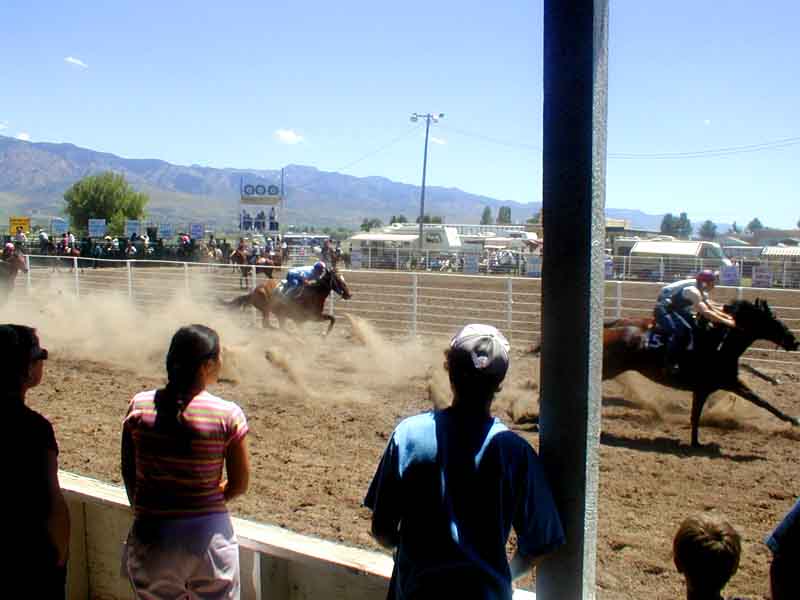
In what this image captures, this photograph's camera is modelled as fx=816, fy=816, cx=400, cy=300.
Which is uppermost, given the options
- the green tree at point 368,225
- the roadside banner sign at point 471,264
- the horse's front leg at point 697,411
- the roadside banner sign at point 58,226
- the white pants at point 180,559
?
the green tree at point 368,225

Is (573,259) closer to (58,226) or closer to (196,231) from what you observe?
(196,231)

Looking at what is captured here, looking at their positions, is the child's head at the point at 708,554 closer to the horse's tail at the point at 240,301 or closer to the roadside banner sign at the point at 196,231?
the horse's tail at the point at 240,301

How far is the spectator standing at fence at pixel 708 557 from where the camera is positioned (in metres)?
2.08

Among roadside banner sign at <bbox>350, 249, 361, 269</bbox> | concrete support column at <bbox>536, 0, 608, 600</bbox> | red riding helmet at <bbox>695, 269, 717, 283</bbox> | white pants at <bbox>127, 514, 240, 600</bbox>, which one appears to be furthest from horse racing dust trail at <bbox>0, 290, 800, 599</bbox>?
roadside banner sign at <bbox>350, 249, 361, 269</bbox>

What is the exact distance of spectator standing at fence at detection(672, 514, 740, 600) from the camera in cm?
208

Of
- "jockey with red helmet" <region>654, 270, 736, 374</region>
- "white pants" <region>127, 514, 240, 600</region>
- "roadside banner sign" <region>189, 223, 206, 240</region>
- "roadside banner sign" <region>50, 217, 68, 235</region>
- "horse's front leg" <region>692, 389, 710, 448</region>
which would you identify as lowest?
"horse's front leg" <region>692, 389, 710, 448</region>

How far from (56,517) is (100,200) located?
342 feet

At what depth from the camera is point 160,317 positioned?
16.6m

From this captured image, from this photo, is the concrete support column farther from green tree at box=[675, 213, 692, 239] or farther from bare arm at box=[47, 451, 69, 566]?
green tree at box=[675, 213, 692, 239]

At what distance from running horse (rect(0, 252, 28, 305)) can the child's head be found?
19557mm

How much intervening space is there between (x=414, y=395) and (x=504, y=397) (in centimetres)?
127

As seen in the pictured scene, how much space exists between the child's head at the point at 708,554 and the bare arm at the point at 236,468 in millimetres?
1436

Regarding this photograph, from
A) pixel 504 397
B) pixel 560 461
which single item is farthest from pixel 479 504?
pixel 504 397

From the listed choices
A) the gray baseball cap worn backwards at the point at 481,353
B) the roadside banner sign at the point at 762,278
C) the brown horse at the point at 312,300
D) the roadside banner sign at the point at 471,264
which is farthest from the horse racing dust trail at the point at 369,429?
the roadside banner sign at the point at 471,264
